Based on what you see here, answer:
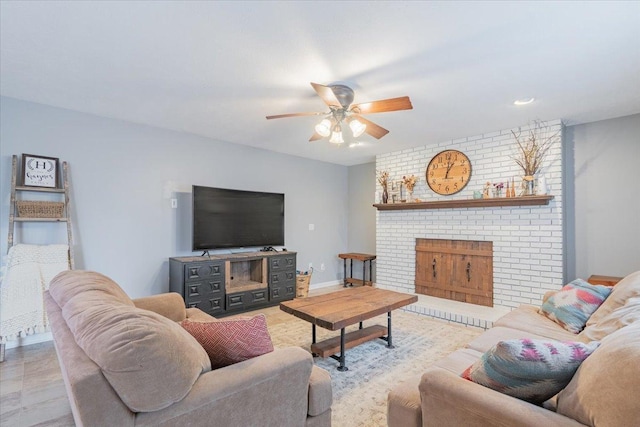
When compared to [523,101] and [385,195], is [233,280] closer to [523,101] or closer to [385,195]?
[385,195]

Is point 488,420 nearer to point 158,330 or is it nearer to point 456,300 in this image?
point 158,330

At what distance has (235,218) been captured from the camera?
14.4 feet

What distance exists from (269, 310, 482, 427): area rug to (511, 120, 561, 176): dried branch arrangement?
199cm

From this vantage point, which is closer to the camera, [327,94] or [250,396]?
[250,396]

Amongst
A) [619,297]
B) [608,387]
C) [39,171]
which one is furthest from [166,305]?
[619,297]

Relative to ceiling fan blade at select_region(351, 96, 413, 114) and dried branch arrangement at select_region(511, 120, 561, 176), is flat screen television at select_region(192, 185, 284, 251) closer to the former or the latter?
ceiling fan blade at select_region(351, 96, 413, 114)

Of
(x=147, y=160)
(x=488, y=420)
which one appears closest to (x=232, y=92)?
(x=147, y=160)

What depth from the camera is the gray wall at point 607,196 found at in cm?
336

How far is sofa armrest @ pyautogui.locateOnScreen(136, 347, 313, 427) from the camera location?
3.54ft

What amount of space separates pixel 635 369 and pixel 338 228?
208 inches

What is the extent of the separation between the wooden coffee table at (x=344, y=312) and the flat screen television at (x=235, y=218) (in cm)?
182

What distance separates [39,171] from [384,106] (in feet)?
11.0

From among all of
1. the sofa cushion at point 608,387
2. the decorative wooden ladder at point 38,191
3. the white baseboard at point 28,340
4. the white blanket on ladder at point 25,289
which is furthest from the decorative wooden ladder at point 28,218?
the sofa cushion at point 608,387

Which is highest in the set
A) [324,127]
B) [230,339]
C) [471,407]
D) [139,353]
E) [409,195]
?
[324,127]
